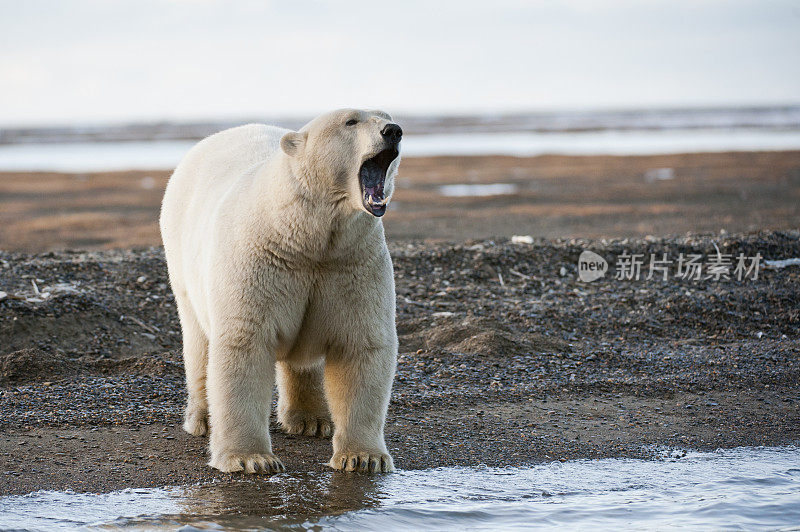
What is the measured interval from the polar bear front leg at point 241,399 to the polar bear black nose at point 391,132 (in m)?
1.26

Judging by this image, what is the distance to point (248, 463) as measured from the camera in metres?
5.18

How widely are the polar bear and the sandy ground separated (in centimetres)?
1007

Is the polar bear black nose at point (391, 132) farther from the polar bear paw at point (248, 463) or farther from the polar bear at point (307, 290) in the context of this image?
the polar bear paw at point (248, 463)

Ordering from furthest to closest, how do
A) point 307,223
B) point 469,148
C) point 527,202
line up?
point 469,148
point 527,202
point 307,223

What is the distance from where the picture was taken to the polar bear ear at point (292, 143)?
501 centimetres

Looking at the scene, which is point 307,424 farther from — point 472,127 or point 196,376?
point 472,127

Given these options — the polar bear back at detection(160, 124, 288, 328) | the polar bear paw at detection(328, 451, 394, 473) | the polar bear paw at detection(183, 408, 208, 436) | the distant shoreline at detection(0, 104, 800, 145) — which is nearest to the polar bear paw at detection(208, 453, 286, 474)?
the polar bear paw at detection(328, 451, 394, 473)

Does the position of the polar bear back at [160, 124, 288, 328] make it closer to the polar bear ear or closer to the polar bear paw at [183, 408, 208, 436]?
the polar bear ear

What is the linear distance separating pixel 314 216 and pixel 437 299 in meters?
4.36

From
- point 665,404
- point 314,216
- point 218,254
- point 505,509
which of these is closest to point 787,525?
A: point 505,509

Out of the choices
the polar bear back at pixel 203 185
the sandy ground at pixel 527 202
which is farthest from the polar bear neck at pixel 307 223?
the sandy ground at pixel 527 202

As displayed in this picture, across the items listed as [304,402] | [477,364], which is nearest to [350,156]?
[304,402]

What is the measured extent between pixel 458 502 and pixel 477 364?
2566 millimetres

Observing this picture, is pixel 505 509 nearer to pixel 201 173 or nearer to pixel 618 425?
pixel 618 425
